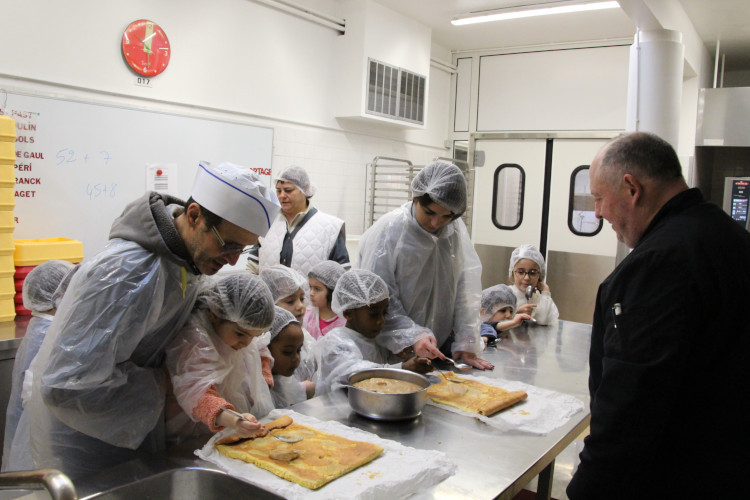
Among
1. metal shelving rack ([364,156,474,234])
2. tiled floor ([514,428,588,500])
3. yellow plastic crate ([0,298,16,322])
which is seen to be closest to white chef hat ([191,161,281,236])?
tiled floor ([514,428,588,500])

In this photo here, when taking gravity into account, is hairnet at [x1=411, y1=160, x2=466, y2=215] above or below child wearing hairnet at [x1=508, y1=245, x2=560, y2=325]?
above

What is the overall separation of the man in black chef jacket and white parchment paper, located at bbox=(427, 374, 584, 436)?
0.40m

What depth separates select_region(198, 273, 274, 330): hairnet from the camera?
5.04 feet

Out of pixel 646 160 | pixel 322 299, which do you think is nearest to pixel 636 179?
pixel 646 160

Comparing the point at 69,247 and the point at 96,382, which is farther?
the point at 69,247

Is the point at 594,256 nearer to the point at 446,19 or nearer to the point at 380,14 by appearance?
the point at 446,19

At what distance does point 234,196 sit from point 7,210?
1.84 metres

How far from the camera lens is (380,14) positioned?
16.3ft

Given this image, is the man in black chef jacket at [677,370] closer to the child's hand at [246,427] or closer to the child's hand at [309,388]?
the child's hand at [246,427]

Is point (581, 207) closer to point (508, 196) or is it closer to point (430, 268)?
point (508, 196)

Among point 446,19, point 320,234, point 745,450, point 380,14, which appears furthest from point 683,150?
point 745,450

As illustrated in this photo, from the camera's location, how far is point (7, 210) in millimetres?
2664

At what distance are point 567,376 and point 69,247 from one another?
2.48 metres

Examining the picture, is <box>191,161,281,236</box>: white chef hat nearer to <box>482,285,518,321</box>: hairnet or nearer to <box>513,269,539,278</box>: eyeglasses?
<box>482,285,518,321</box>: hairnet
